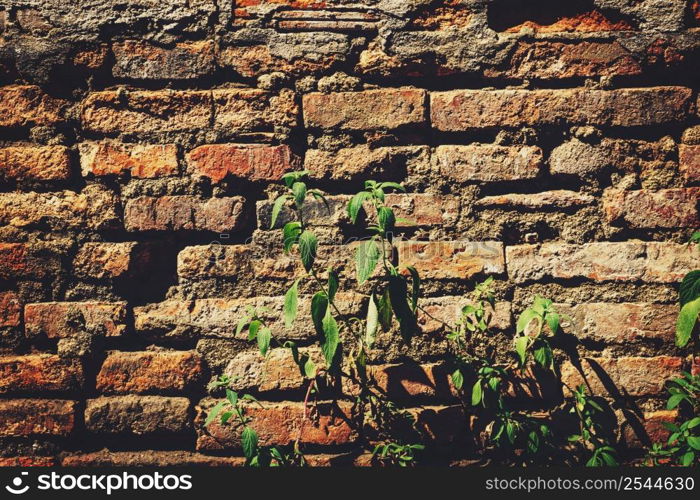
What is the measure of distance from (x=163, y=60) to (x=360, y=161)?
1.98 ft

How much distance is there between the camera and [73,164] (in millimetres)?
1287

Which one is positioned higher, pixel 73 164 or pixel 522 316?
pixel 73 164

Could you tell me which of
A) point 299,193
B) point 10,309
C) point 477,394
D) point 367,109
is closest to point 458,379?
point 477,394

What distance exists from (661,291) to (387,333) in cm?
74

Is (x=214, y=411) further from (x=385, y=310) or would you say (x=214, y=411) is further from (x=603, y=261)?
(x=603, y=261)

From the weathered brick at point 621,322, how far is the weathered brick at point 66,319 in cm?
124

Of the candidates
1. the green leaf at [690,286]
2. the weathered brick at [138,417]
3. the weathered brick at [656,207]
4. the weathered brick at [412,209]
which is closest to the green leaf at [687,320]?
the green leaf at [690,286]

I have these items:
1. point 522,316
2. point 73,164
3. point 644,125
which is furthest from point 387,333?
point 73,164

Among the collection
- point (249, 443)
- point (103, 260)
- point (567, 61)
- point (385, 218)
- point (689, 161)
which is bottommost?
point (249, 443)

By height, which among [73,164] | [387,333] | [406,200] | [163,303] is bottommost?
[387,333]

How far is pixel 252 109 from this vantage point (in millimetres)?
1270

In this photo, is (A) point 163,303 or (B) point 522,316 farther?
(A) point 163,303

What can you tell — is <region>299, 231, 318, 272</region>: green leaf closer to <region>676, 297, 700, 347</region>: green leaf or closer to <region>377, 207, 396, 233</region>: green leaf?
<region>377, 207, 396, 233</region>: green leaf

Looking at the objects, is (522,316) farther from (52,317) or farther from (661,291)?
(52,317)
